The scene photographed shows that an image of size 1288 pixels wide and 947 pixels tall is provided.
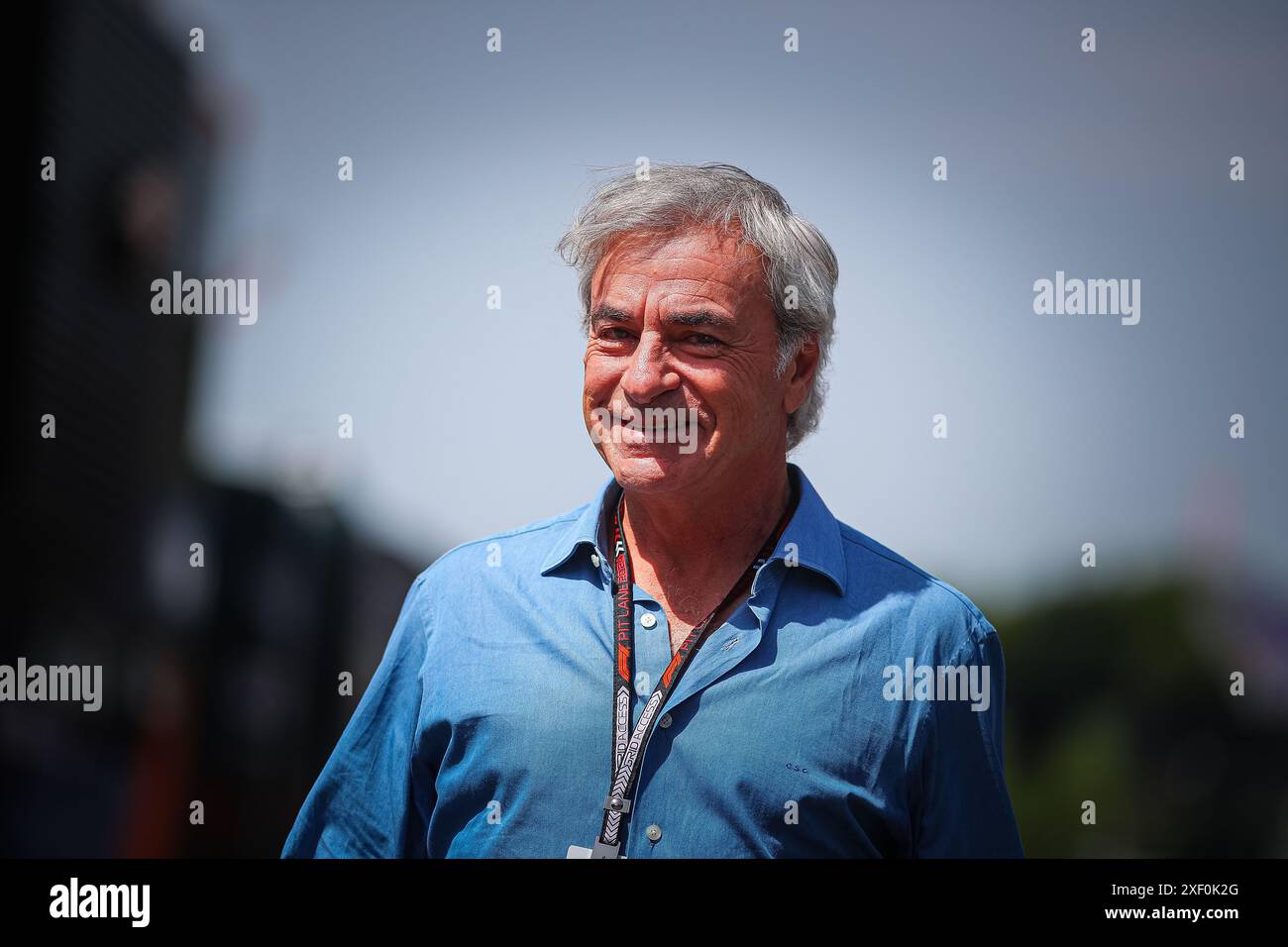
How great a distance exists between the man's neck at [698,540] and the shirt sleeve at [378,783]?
0.65 metres

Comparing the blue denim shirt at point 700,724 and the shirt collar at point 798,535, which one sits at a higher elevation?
the shirt collar at point 798,535

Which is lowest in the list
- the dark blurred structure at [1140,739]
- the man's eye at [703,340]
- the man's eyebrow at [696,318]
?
the dark blurred structure at [1140,739]

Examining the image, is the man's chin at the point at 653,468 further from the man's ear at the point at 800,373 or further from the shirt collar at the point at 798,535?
the man's ear at the point at 800,373

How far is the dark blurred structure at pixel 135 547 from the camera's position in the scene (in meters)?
8.92

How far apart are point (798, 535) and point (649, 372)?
582mm

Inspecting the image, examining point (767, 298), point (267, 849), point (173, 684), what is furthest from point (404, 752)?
point (267, 849)

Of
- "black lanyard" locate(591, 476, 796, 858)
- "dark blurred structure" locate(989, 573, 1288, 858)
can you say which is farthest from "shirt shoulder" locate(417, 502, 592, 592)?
"dark blurred structure" locate(989, 573, 1288, 858)

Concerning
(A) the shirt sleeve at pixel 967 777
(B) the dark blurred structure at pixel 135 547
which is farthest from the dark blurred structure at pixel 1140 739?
(A) the shirt sleeve at pixel 967 777

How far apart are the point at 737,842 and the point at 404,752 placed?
90cm

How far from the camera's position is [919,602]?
283 cm

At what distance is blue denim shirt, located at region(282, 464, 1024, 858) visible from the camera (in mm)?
2646

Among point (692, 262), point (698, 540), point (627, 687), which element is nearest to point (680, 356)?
point (692, 262)

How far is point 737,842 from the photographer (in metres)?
2.64

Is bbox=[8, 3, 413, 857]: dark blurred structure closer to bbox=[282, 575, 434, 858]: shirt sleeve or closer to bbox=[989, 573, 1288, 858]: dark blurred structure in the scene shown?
bbox=[282, 575, 434, 858]: shirt sleeve
